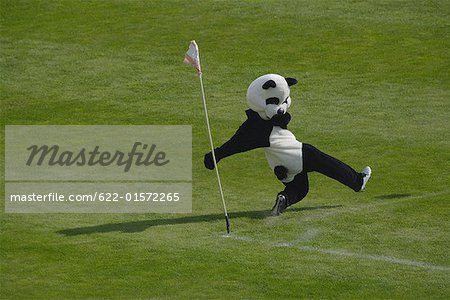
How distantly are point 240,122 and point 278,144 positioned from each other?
4972 mm

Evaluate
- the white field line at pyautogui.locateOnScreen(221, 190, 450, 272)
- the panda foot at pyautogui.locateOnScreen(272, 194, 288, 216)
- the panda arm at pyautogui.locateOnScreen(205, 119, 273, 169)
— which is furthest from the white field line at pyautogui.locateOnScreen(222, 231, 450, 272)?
the panda arm at pyautogui.locateOnScreen(205, 119, 273, 169)

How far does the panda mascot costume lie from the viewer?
51.7 ft

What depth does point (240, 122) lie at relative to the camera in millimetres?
20719

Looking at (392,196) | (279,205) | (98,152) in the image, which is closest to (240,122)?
(98,152)

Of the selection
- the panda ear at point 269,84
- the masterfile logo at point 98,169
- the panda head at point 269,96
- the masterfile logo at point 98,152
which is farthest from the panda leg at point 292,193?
the masterfile logo at point 98,152

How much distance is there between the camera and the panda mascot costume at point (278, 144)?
15758mm

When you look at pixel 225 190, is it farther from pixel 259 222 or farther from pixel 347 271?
pixel 347 271

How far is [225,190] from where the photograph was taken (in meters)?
17.2

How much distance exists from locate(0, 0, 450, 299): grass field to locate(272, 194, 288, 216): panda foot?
0.16 metres

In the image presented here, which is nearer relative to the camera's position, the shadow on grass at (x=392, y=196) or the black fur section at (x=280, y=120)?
the black fur section at (x=280, y=120)

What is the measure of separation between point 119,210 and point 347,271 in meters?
4.03

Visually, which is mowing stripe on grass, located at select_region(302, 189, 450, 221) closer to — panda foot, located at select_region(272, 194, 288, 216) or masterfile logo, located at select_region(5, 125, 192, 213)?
panda foot, located at select_region(272, 194, 288, 216)

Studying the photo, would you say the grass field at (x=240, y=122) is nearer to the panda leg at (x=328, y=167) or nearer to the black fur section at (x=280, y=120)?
the panda leg at (x=328, y=167)

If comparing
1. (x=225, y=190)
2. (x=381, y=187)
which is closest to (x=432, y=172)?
(x=381, y=187)
